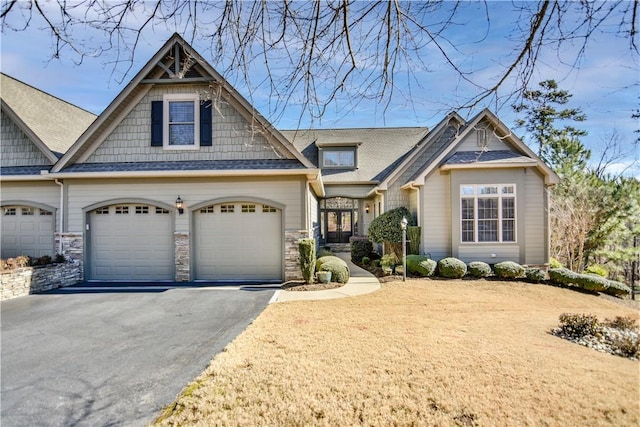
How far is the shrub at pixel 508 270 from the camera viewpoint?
11.0m

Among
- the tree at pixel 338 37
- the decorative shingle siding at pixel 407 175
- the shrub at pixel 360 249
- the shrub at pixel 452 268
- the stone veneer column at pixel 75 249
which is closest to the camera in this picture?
the tree at pixel 338 37

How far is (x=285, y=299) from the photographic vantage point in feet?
28.1

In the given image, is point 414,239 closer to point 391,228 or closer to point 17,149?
point 391,228

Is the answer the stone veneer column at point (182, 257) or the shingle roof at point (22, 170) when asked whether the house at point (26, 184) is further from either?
Result: the stone veneer column at point (182, 257)

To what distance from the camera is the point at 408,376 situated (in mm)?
4078

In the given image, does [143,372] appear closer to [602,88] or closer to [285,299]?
[285,299]

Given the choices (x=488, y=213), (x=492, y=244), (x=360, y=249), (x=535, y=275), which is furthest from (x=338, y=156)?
(x=535, y=275)

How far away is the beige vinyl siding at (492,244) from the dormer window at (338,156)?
819 cm

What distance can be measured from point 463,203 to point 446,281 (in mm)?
3247

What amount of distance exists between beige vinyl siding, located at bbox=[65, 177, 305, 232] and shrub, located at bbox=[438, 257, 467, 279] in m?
5.32

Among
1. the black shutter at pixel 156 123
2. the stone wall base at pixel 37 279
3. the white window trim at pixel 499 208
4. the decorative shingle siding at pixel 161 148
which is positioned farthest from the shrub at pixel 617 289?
the stone wall base at pixel 37 279

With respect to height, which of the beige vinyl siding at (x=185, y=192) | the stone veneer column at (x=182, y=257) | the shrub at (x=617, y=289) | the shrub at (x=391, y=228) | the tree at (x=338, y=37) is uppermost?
the tree at (x=338, y=37)

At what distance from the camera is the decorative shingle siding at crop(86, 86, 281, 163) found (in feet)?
35.4

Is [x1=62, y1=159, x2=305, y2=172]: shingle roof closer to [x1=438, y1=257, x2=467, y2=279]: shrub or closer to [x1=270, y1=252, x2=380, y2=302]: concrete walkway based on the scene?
[x1=270, y1=252, x2=380, y2=302]: concrete walkway
